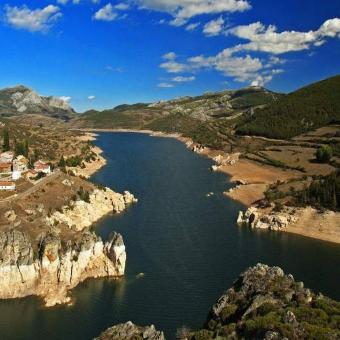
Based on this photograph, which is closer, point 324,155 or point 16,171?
point 16,171

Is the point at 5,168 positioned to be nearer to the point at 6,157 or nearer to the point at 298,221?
the point at 6,157

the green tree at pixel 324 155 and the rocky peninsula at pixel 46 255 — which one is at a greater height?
the green tree at pixel 324 155

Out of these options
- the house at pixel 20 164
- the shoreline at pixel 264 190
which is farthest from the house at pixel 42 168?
the shoreline at pixel 264 190

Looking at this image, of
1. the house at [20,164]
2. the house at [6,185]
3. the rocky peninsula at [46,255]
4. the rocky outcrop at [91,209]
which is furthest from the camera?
the house at [20,164]

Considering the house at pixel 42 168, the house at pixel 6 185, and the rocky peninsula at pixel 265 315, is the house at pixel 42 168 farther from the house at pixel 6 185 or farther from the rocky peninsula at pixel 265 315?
the rocky peninsula at pixel 265 315

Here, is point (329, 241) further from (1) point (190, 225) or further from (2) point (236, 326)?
(2) point (236, 326)

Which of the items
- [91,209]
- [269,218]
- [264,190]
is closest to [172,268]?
[91,209]
